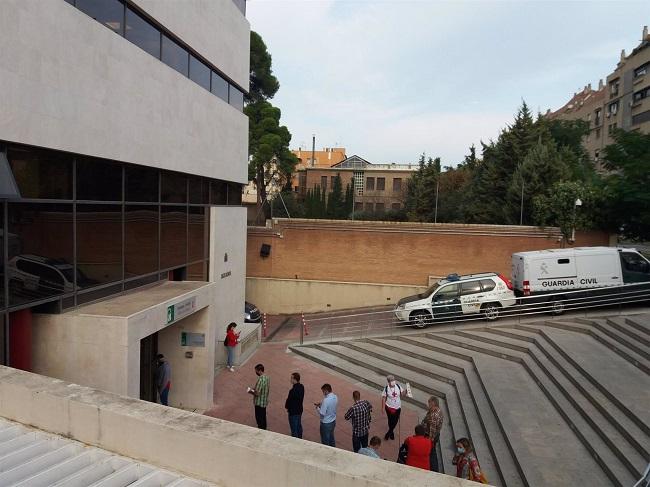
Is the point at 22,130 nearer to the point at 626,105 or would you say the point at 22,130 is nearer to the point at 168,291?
the point at 168,291

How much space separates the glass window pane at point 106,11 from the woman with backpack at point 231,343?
8.09 metres

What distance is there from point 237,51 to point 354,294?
39.0ft

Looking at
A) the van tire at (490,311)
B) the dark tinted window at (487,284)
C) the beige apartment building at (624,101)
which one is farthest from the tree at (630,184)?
the beige apartment building at (624,101)

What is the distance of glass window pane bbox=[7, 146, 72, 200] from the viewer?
660 centimetres

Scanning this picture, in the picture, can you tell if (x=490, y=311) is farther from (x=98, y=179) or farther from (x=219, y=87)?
(x=98, y=179)

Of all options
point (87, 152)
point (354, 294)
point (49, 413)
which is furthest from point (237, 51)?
point (49, 413)

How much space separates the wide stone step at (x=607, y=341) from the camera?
9750 mm

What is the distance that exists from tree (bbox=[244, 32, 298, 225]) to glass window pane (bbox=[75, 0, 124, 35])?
21802 mm

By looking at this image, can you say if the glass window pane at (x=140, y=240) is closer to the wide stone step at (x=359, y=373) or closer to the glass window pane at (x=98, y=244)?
the glass window pane at (x=98, y=244)

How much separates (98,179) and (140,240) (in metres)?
1.97

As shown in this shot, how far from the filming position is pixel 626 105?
47.5 metres

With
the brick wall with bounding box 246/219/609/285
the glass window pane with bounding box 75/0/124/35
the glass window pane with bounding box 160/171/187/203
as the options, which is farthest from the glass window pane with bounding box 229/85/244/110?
the brick wall with bounding box 246/219/609/285

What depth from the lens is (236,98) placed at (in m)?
15.6

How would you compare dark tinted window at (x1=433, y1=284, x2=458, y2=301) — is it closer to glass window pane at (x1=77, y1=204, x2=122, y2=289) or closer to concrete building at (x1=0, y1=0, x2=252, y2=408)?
concrete building at (x1=0, y1=0, x2=252, y2=408)
